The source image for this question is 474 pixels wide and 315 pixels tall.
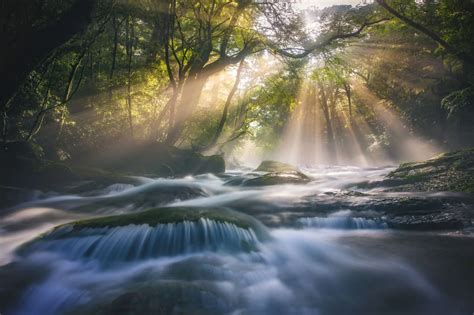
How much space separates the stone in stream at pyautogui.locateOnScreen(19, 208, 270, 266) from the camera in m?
4.79

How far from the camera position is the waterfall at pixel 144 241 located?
477 centimetres

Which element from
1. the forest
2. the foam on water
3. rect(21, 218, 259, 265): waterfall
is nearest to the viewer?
the foam on water

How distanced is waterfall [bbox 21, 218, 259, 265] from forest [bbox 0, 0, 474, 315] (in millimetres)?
23

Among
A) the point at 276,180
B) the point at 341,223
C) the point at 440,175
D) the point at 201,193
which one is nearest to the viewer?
the point at 341,223

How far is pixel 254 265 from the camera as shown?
4.65 meters

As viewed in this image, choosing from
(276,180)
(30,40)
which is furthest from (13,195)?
(276,180)

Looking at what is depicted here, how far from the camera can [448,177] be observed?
7871 mm

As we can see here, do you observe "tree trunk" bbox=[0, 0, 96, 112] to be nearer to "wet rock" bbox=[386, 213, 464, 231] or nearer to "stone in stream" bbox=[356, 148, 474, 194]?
"wet rock" bbox=[386, 213, 464, 231]

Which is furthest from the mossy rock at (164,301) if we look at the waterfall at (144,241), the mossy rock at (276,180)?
the mossy rock at (276,180)

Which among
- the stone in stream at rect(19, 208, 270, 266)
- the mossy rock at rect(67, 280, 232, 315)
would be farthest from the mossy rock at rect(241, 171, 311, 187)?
the mossy rock at rect(67, 280, 232, 315)

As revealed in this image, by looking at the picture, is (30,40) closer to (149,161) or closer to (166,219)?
(166,219)

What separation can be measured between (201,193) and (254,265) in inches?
206

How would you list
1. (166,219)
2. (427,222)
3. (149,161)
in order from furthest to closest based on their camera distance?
(149,161), (427,222), (166,219)

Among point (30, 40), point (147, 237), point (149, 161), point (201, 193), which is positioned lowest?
point (147, 237)
